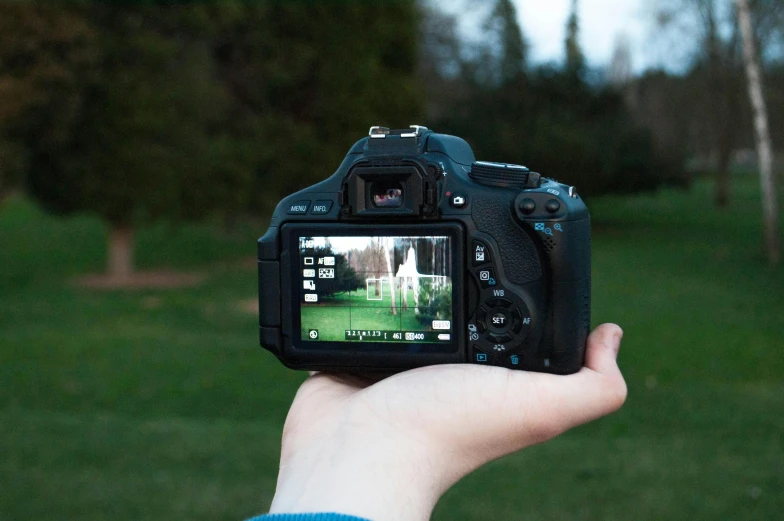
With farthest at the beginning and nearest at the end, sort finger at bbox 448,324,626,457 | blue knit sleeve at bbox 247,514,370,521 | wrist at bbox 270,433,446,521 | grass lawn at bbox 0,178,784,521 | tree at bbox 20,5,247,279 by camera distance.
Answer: tree at bbox 20,5,247,279 → grass lawn at bbox 0,178,784,521 → finger at bbox 448,324,626,457 → wrist at bbox 270,433,446,521 → blue knit sleeve at bbox 247,514,370,521

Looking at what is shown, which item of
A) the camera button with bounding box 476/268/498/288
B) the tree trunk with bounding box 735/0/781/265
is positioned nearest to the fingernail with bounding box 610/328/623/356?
the camera button with bounding box 476/268/498/288

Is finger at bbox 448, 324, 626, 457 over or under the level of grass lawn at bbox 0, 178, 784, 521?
over

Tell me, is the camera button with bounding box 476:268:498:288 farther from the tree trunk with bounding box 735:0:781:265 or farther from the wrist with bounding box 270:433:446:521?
the tree trunk with bounding box 735:0:781:265

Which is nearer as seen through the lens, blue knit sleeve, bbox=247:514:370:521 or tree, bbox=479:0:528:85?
blue knit sleeve, bbox=247:514:370:521

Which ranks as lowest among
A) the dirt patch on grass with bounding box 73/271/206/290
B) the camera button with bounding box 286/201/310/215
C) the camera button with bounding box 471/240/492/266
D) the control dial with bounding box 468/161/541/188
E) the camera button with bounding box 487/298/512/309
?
the dirt patch on grass with bounding box 73/271/206/290

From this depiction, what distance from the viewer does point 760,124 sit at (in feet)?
44.1

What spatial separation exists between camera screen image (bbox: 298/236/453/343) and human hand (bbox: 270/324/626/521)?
13 cm

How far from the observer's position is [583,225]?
1.86 metres

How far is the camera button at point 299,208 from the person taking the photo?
6.33ft

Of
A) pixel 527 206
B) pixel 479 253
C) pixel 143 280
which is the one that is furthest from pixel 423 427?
pixel 143 280

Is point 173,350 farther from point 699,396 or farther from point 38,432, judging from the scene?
point 699,396

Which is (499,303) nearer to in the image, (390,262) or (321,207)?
(390,262)

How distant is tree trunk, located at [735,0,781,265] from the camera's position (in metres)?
12.6

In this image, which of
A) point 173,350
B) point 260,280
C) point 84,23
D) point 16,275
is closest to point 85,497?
point 260,280
